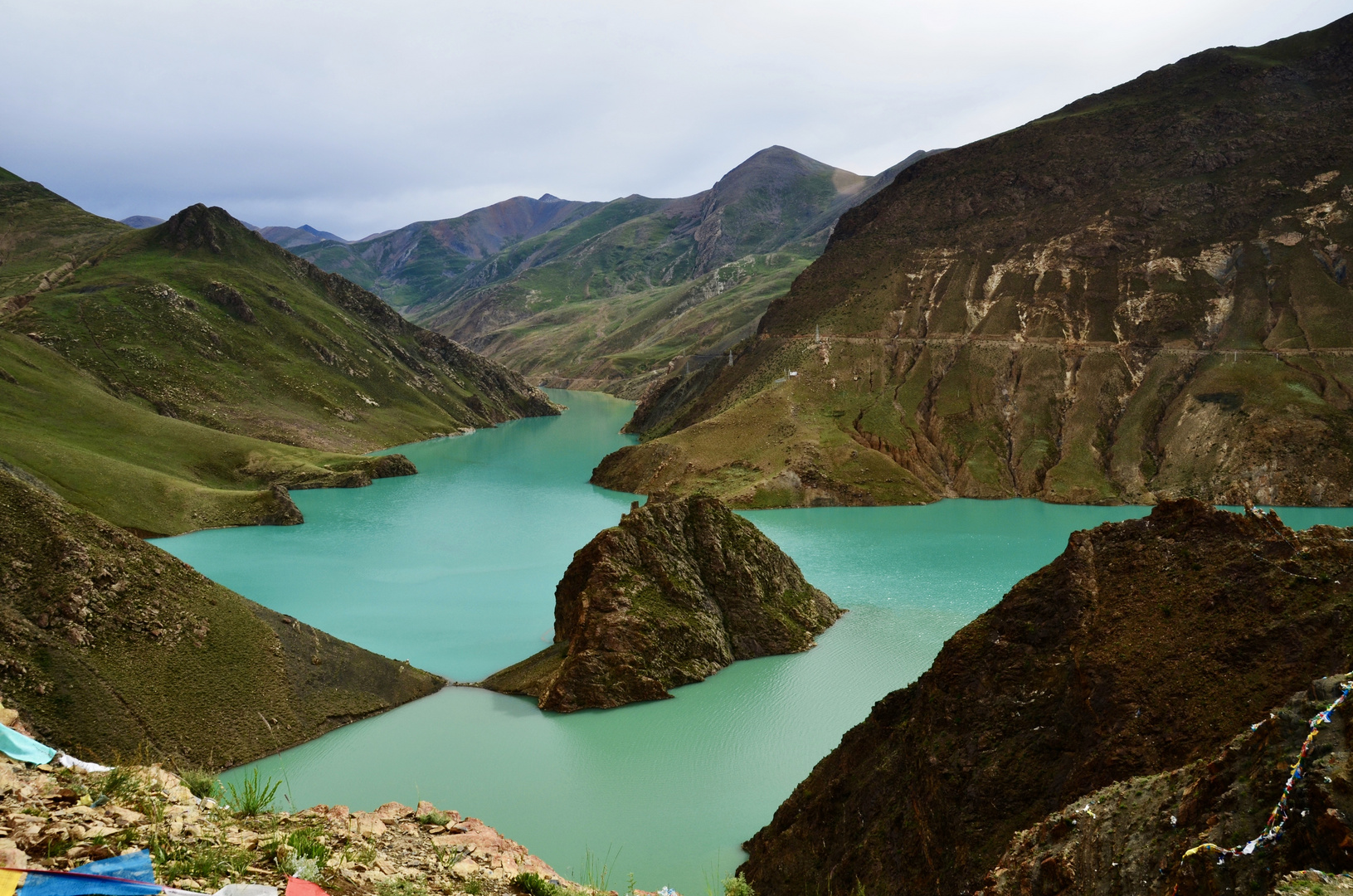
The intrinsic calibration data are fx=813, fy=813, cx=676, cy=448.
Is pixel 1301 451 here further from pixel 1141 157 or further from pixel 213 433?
pixel 213 433

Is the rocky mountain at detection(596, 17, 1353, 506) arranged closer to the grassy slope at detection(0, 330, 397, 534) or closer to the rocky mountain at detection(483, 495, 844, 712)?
the grassy slope at detection(0, 330, 397, 534)

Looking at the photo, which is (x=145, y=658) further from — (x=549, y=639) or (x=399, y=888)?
(x=399, y=888)

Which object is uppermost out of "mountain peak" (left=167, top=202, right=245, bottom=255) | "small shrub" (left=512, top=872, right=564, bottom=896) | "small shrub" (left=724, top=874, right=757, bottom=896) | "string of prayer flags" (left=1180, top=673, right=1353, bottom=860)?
"mountain peak" (left=167, top=202, right=245, bottom=255)

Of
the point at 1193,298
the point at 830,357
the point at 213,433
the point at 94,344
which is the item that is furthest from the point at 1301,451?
the point at 94,344

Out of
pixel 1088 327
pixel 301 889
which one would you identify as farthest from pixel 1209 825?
pixel 1088 327

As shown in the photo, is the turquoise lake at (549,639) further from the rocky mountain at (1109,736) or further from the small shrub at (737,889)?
the rocky mountain at (1109,736)

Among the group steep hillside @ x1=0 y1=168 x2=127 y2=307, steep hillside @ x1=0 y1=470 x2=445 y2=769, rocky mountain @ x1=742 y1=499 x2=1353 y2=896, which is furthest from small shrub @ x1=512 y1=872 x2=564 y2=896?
steep hillside @ x1=0 y1=168 x2=127 y2=307

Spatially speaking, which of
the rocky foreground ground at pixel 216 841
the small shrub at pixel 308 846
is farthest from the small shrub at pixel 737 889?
the small shrub at pixel 308 846
